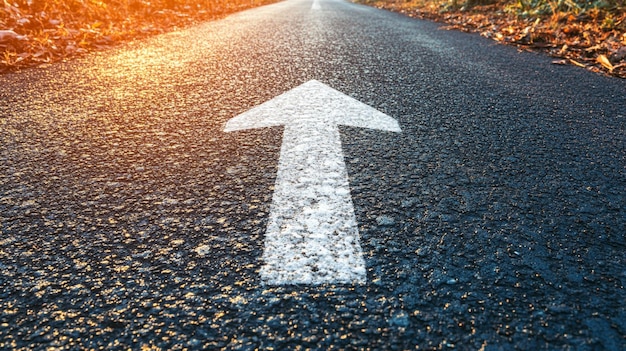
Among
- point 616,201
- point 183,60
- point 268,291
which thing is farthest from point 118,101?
point 616,201

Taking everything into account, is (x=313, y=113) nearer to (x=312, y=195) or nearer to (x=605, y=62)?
(x=312, y=195)

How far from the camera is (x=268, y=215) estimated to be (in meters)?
1.06

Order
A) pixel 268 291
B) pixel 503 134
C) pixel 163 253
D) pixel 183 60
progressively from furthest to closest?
pixel 183 60
pixel 503 134
pixel 163 253
pixel 268 291

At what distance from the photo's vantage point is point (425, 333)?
72 cm

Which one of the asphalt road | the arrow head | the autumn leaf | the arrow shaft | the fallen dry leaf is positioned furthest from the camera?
the fallen dry leaf

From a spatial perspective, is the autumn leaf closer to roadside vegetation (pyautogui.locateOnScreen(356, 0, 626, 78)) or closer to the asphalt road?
roadside vegetation (pyautogui.locateOnScreen(356, 0, 626, 78))

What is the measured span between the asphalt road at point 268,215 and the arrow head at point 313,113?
3.1 inches

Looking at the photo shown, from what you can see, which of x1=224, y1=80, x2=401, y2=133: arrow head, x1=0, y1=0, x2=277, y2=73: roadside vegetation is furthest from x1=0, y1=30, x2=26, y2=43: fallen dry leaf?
x1=224, y1=80, x2=401, y2=133: arrow head

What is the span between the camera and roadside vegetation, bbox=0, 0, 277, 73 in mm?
3145

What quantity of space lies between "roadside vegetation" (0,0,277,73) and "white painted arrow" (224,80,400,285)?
2.31m

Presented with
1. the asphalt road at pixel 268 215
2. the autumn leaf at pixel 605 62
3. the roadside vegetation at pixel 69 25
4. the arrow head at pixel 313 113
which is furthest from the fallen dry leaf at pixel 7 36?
the autumn leaf at pixel 605 62

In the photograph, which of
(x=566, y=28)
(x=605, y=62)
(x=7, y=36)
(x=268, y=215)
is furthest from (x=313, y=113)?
(x=566, y=28)

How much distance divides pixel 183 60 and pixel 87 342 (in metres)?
2.64

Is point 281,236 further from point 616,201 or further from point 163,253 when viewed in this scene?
point 616,201
